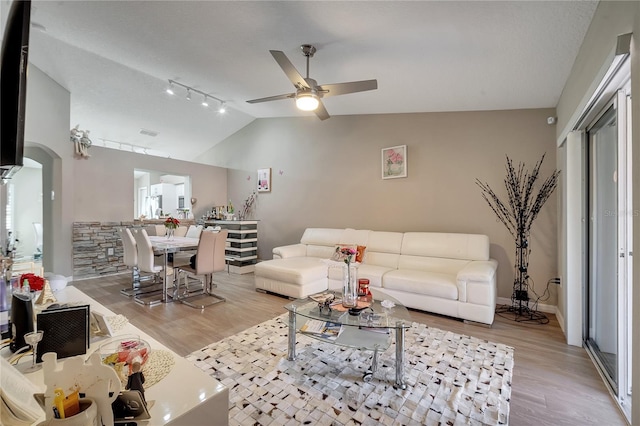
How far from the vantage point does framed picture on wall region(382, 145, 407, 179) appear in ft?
14.6

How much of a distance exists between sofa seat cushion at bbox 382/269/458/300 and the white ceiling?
2.19m

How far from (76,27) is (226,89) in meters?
1.80

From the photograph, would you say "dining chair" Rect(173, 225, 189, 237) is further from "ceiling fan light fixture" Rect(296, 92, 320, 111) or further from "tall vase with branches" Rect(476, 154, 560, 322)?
"tall vase with branches" Rect(476, 154, 560, 322)

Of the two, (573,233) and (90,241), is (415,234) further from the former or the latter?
(90,241)

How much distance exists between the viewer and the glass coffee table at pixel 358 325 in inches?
78.1

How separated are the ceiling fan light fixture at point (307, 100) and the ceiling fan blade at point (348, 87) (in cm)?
10

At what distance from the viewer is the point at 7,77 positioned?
2.93 ft

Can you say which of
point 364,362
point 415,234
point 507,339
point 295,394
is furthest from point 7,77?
point 415,234

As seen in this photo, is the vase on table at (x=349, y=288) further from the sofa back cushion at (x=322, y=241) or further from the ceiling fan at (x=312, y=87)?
the sofa back cushion at (x=322, y=241)

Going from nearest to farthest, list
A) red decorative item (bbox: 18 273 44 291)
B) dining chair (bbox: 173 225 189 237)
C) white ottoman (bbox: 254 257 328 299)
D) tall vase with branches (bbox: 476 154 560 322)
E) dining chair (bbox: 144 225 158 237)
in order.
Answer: red decorative item (bbox: 18 273 44 291)
tall vase with branches (bbox: 476 154 560 322)
white ottoman (bbox: 254 257 328 299)
dining chair (bbox: 144 225 158 237)
dining chair (bbox: 173 225 189 237)

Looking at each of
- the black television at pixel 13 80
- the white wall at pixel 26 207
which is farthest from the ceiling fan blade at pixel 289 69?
the white wall at pixel 26 207

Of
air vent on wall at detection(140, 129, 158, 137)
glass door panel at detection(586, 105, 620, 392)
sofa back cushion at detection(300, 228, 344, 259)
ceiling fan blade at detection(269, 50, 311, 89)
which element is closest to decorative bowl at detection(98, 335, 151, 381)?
ceiling fan blade at detection(269, 50, 311, 89)

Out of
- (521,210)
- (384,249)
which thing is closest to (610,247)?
(521,210)

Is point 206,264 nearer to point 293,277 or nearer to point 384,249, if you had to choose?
point 293,277
